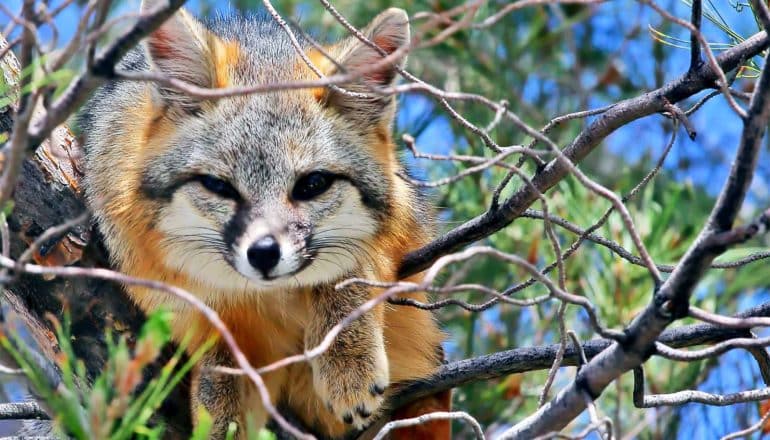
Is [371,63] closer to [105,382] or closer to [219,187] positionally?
[219,187]

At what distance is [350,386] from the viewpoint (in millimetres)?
3492

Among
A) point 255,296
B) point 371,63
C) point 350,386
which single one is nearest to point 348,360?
point 350,386

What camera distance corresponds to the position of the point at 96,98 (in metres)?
4.07

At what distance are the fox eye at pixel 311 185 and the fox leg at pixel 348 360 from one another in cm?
35

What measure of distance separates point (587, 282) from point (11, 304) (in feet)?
8.90

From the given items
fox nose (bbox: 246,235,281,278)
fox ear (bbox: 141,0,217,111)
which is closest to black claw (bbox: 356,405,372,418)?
fox nose (bbox: 246,235,281,278)

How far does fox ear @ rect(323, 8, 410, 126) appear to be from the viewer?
11.4ft

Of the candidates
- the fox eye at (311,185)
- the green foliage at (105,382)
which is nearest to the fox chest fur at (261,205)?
the fox eye at (311,185)

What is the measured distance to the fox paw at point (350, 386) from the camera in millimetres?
3492

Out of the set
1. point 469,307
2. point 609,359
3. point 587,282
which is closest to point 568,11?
point 587,282

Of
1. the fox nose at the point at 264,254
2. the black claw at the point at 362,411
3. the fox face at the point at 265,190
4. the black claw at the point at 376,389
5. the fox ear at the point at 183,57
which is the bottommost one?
the black claw at the point at 362,411

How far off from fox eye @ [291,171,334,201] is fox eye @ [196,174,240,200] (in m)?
0.19

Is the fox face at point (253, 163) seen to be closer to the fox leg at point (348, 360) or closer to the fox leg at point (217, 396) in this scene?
the fox leg at point (348, 360)

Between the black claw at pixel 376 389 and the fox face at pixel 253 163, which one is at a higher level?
the fox face at pixel 253 163
